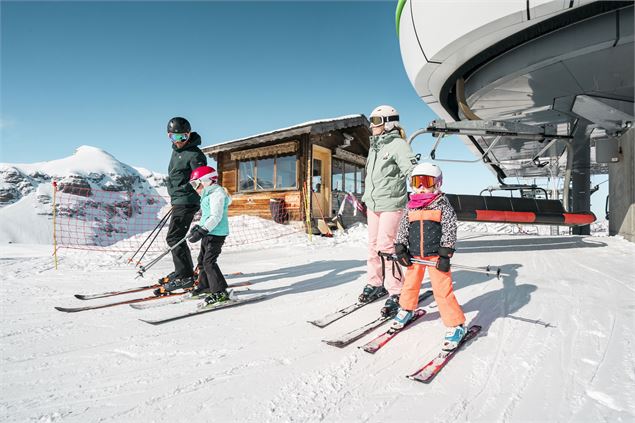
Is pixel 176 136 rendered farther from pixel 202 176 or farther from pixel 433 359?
pixel 433 359

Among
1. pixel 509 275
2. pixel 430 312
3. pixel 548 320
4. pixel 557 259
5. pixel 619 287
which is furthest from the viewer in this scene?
pixel 557 259

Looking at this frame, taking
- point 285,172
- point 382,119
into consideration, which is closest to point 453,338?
point 382,119

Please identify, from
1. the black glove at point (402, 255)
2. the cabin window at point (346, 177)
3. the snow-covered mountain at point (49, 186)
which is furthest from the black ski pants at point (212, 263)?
the snow-covered mountain at point (49, 186)

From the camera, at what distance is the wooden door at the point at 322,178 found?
11.0 m

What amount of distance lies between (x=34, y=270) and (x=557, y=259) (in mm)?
8203

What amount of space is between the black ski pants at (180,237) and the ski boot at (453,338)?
2.85 meters

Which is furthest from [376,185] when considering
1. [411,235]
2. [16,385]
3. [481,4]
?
[481,4]

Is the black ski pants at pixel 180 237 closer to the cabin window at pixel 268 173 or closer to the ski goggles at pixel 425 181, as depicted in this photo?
the ski goggles at pixel 425 181

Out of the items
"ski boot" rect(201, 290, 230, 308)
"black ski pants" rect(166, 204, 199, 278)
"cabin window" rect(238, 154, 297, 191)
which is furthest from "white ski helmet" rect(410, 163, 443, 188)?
"cabin window" rect(238, 154, 297, 191)

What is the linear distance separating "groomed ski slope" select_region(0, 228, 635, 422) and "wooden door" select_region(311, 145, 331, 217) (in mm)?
7808

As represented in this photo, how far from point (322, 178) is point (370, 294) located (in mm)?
8795

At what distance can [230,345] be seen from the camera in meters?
1.98

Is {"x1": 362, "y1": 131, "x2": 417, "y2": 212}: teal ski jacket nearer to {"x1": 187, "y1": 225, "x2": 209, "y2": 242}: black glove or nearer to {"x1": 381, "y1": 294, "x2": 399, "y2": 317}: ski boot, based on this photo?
{"x1": 381, "y1": 294, "x2": 399, "y2": 317}: ski boot

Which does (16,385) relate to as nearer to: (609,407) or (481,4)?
(609,407)
